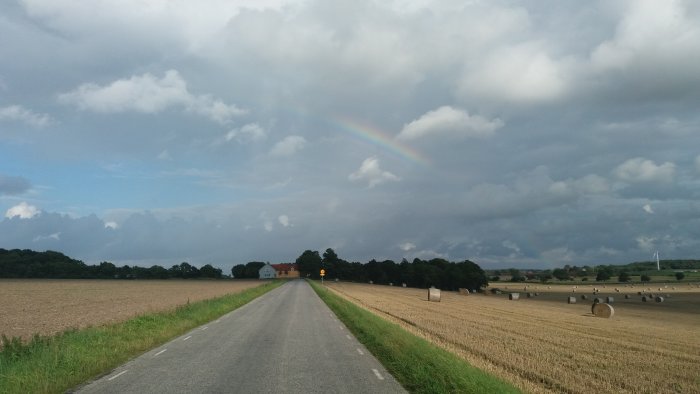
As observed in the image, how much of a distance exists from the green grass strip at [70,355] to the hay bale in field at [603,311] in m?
32.3

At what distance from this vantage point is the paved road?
1084 cm

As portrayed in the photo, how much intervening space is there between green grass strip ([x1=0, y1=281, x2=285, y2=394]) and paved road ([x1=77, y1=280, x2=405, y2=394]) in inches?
23.4

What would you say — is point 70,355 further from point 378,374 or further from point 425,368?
point 425,368

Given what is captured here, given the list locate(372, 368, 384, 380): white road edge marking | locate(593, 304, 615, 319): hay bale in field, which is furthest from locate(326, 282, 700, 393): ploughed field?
locate(593, 304, 615, 319): hay bale in field

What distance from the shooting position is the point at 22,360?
1299cm

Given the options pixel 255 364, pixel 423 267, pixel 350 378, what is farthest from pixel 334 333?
pixel 423 267

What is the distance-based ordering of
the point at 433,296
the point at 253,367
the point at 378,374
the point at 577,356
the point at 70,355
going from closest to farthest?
the point at 378,374 → the point at 253,367 → the point at 70,355 → the point at 577,356 → the point at 433,296

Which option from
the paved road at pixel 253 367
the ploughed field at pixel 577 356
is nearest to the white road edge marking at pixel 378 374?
the paved road at pixel 253 367

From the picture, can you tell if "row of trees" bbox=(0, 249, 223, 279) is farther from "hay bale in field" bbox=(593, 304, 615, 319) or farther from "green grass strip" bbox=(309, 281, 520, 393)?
"green grass strip" bbox=(309, 281, 520, 393)

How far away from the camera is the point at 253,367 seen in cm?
1325

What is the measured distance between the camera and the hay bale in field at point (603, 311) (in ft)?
135

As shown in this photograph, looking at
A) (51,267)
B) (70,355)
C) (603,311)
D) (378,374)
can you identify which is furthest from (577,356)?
(51,267)

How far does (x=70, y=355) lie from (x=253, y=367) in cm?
480

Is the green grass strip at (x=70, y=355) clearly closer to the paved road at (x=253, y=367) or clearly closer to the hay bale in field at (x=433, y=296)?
the paved road at (x=253, y=367)
